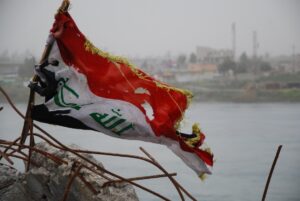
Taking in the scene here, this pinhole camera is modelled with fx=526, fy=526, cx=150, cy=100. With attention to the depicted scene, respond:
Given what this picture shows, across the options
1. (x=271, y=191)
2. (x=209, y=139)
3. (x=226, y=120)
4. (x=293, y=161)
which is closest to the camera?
(x=271, y=191)

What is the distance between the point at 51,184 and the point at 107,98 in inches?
25.8

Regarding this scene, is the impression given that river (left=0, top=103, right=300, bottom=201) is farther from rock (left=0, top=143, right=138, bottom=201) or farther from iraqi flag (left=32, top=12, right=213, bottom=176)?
iraqi flag (left=32, top=12, right=213, bottom=176)

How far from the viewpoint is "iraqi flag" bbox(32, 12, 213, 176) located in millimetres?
3008

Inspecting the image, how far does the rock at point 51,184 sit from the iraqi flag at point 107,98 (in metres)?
0.33

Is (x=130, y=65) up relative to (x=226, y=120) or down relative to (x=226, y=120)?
up

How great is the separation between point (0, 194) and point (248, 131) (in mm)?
21115

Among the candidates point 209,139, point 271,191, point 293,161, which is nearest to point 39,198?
point 271,191

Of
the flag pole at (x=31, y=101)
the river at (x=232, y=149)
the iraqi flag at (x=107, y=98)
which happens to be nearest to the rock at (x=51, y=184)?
the flag pole at (x=31, y=101)

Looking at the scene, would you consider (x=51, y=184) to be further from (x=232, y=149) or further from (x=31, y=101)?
(x=232, y=149)

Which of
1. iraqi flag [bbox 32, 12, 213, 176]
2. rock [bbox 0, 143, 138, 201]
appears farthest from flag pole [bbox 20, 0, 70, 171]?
rock [bbox 0, 143, 138, 201]

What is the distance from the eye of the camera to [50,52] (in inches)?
123

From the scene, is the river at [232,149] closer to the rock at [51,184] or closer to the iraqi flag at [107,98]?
the rock at [51,184]

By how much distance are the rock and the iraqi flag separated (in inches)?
12.8

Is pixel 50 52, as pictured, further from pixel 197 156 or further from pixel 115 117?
pixel 197 156
